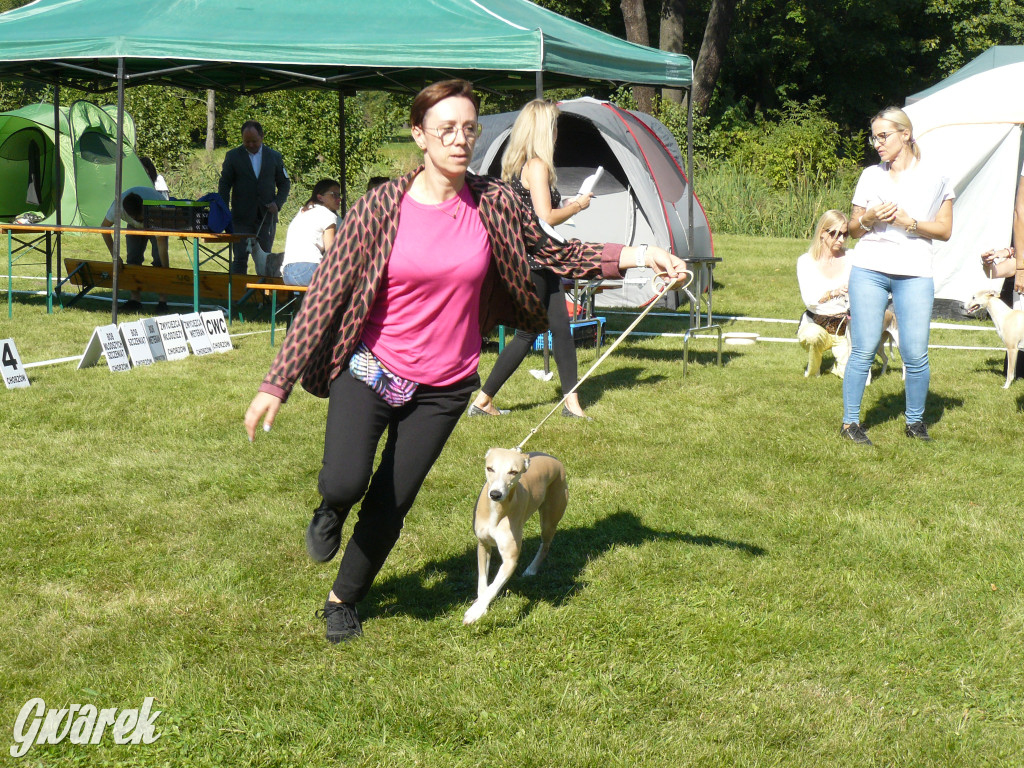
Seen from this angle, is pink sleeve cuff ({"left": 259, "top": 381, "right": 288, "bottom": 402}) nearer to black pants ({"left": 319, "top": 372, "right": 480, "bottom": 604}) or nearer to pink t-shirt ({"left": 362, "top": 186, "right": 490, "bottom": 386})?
black pants ({"left": 319, "top": 372, "right": 480, "bottom": 604})

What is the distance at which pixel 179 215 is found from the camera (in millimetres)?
10469

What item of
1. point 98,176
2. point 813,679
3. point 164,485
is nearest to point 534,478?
point 813,679

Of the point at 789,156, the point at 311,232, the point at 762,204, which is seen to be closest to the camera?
the point at 311,232

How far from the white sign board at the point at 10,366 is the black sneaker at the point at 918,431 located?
5.85m

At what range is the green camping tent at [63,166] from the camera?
17.3 metres

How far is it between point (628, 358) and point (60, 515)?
5380mm

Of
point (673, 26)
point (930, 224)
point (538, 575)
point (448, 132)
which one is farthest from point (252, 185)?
point (673, 26)

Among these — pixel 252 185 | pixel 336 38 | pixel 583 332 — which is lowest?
pixel 583 332

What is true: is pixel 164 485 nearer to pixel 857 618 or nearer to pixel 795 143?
pixel 857 618

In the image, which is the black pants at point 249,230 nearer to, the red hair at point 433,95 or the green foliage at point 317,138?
the red hair at point 433,95

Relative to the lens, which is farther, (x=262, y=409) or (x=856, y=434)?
(x=856, y=434)

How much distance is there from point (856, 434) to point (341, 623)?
3902mm

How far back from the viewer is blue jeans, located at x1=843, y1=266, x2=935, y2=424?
5910 millimetres

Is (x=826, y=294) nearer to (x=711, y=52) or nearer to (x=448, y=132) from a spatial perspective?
(x=448, y=132)
